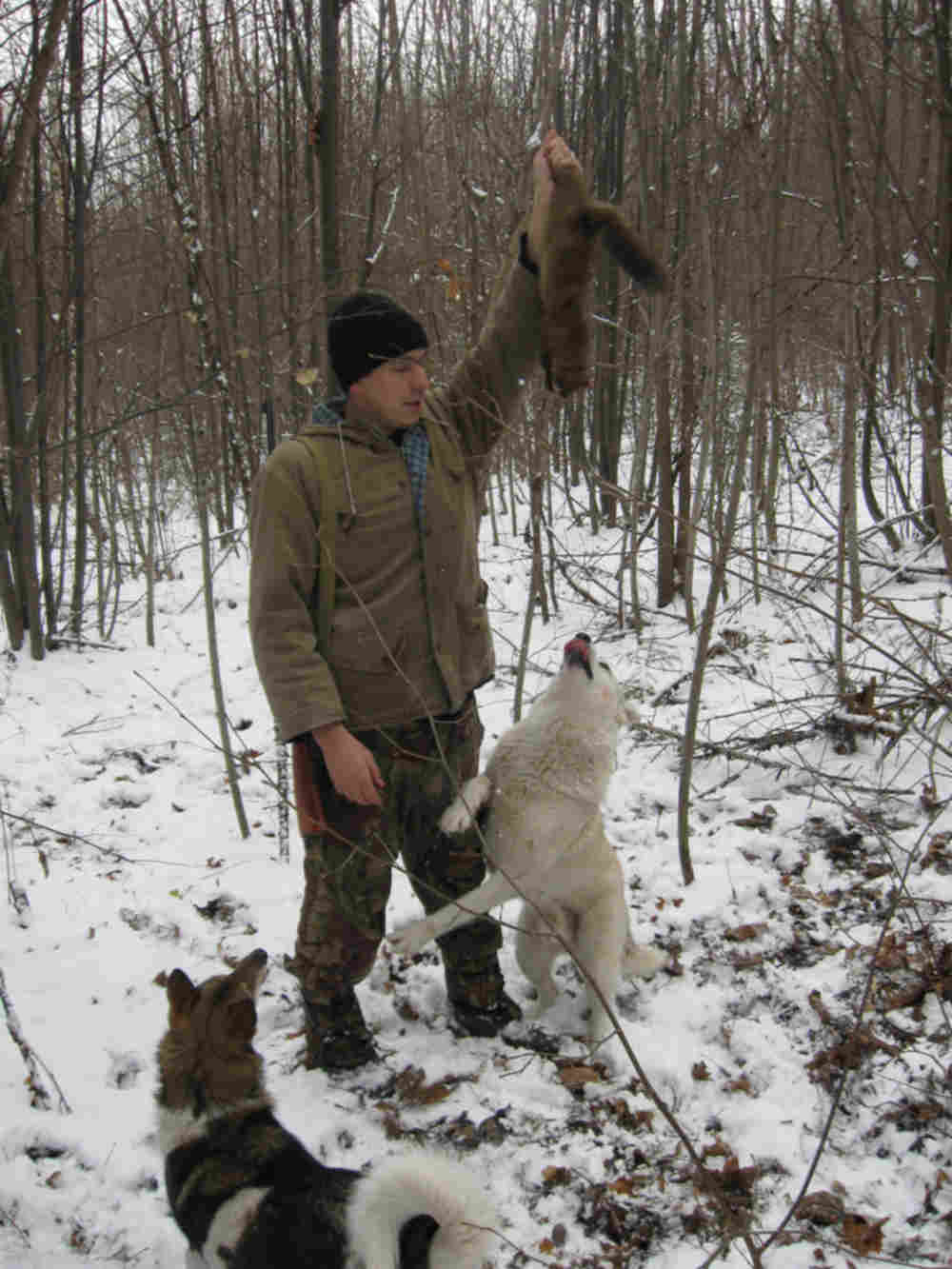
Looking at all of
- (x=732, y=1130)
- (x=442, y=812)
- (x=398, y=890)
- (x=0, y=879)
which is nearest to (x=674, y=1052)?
(x=732, y=1130)

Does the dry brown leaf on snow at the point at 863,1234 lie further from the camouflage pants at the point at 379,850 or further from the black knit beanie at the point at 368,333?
the black knit beanie at the point at 368,333

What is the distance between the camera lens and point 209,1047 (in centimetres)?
244

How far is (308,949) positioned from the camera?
117 inches

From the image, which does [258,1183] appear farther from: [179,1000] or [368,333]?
[368,333]

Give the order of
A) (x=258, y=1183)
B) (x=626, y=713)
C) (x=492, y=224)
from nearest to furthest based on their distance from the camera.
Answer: (x=258, y=1183)
(x=626, y=713)
(x=492, y=224)

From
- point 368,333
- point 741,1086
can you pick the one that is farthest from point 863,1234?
point 368,333

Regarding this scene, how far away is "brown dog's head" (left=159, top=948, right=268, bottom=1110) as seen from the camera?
238 centimetres

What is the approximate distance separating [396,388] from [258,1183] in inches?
86.3

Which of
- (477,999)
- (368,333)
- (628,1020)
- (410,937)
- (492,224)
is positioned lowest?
(628,1020)

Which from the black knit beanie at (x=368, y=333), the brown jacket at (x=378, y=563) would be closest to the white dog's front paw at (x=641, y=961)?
the brown jacket at (x=378, y=563)

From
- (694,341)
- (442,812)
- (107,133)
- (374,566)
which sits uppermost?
(107,133)

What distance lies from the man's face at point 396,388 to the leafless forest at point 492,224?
35 centimetres

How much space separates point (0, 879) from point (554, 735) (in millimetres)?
3039

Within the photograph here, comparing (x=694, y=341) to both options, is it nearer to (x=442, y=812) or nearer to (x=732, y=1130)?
(x=442, y=812)
